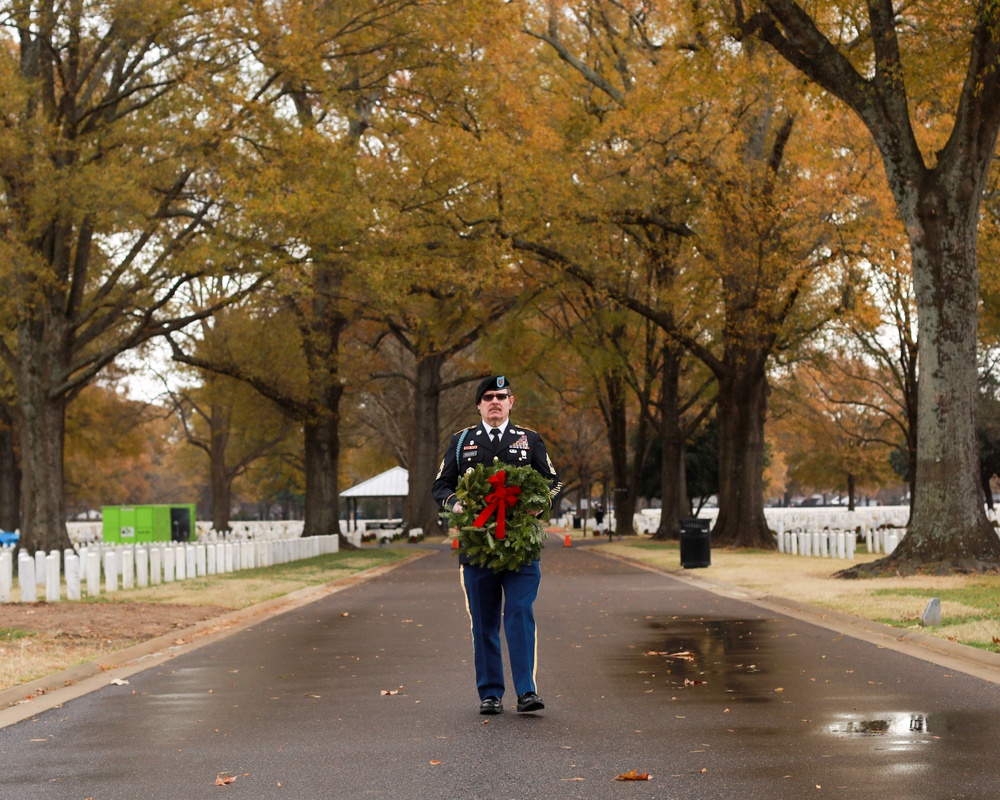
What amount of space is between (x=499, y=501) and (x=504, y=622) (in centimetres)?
76

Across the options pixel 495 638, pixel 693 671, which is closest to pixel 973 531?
pixel 693 671

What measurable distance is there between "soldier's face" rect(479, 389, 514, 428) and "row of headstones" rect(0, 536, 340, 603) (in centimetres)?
1223

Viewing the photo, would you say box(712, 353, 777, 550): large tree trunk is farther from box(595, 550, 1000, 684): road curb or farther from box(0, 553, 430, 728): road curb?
box(0, 553, 430, 728): road curb

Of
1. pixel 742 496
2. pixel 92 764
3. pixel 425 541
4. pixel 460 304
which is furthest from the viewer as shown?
pixel 425 541

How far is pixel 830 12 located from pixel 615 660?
16.6 metres

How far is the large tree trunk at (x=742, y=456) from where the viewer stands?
37.5 meters

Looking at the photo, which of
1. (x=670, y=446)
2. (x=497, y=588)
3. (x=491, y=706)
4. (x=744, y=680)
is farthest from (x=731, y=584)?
(x=670, y=446)

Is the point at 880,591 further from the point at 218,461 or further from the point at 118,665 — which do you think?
the point at 218,461

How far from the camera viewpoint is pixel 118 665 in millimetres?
12703

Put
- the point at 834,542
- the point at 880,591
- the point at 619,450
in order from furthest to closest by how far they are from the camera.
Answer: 1. the point at 619,450
2. the point at 834,542
3. the point at 880,591

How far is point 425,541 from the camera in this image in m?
59.5

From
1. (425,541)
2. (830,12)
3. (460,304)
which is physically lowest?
(425,541)

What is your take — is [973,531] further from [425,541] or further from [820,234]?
[425,541]

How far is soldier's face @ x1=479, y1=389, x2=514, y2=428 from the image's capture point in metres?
8.89
